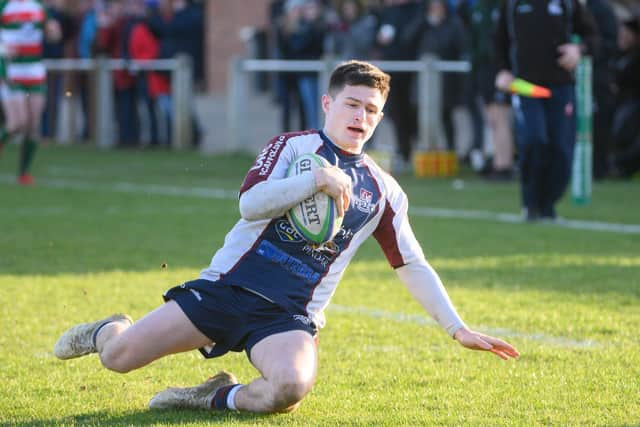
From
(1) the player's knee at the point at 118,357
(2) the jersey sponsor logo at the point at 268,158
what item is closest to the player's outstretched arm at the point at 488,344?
(2) the jersey sponsor logo at the point at 268,158

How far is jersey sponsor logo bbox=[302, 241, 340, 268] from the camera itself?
508 centimetres

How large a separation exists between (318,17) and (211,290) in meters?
15.0

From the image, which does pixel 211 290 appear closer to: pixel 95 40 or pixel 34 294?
pixel 34 294

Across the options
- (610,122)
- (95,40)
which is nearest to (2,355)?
(610,122)

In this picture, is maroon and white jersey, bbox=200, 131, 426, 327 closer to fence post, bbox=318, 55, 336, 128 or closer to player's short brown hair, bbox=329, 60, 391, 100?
player's short brown hair, bbox=329, 60, 391, 100

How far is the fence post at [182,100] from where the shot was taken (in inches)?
850

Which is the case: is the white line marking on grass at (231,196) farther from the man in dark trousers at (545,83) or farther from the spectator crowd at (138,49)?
the spectator crowd at (138,49)

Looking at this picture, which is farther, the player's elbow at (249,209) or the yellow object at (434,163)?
the yellow object at (434,163)

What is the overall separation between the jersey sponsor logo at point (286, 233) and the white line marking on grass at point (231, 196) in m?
6.14

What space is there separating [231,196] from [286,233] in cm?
914

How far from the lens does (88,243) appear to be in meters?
10.0

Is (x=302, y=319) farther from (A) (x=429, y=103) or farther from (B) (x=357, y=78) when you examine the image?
(A) (x=429, y=103)

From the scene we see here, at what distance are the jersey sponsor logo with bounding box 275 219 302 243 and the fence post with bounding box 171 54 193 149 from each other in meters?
16.7

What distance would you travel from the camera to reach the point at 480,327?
6699 mm
